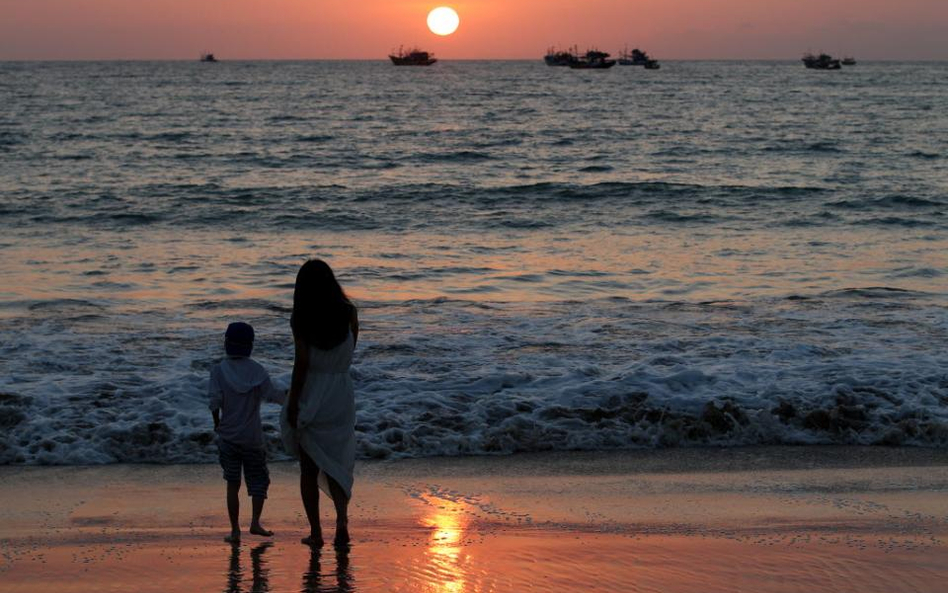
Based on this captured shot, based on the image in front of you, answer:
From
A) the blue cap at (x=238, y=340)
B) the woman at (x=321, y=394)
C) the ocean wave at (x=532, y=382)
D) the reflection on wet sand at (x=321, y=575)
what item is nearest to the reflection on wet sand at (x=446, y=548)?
the reflection on wet sand at (x=321, y=575)

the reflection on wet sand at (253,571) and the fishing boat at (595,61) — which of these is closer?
the reflection on wet sand at (253,571)

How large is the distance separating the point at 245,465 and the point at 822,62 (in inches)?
6162

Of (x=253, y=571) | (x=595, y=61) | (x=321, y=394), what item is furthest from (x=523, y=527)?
(x=595, y=61)

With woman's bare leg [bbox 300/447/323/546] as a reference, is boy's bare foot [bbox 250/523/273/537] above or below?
below

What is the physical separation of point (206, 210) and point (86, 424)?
630 inches

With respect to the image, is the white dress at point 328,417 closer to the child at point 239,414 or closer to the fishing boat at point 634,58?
the child at point 239,414

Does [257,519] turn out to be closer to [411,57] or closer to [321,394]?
[321,394]

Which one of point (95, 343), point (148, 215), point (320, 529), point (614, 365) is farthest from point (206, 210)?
point (320, 529)

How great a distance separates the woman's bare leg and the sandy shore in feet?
0.29

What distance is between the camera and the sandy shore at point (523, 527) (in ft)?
16.8

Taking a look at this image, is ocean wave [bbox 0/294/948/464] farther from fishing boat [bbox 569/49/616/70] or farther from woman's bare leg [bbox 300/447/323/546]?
fishing boat [bbox 569/49/616/70]

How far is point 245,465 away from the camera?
230 inches

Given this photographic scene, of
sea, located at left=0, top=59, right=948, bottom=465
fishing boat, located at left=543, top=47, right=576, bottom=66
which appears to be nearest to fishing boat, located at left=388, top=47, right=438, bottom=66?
fishing boat, located at left=543, top=47, right=576, bottom=66

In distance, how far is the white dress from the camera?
5602mm
